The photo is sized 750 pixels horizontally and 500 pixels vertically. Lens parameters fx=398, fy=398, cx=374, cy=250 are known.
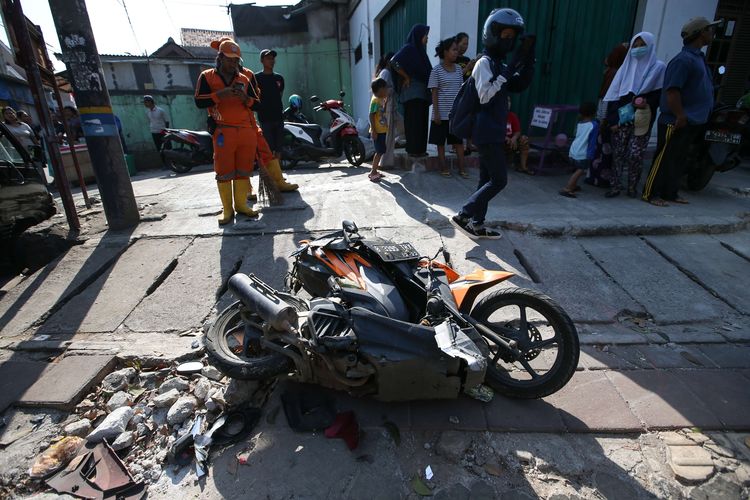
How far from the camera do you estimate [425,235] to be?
4301mm

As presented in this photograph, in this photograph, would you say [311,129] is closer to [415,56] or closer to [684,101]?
[415,56]

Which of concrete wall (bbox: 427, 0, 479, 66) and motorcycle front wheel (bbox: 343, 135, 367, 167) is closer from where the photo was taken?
concrete wall (bbox: 427, 0, 479, 66)

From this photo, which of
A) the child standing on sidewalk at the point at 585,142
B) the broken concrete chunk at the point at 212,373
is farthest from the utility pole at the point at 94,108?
the child standing on sidewalk at the point at 585,142

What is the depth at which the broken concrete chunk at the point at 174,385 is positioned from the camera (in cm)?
250

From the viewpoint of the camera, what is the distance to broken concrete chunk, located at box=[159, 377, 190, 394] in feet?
8.21

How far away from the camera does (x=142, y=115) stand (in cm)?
1529

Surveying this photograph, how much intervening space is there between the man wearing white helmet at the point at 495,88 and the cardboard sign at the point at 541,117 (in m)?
2.61

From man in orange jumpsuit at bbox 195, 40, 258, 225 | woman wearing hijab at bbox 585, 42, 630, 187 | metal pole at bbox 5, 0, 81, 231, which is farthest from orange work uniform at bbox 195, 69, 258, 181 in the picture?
woman wearing hijab at bbox 585, 42, 630, 187

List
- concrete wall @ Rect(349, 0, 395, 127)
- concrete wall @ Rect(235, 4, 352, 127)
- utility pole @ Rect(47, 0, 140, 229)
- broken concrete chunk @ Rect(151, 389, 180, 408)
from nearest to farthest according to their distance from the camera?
broken concrete chunk @ Rect(151, 389, 180, 408), utility pole @ Rect(47, 0, 140, 229), concrete wall @ Rect(349, 0, 395, 127), concrete wall @ Rect(235, 4, 352, 127)

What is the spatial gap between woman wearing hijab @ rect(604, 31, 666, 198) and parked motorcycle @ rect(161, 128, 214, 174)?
27.3 feet

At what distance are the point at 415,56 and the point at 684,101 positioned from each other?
132 inches

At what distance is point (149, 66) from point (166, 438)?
1811 cm

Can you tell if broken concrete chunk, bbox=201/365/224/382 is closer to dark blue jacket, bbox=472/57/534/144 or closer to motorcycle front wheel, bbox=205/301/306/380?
motorcycle front wheel, bbox=205/301/306/380

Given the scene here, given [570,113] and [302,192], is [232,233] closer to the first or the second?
[302,192]
